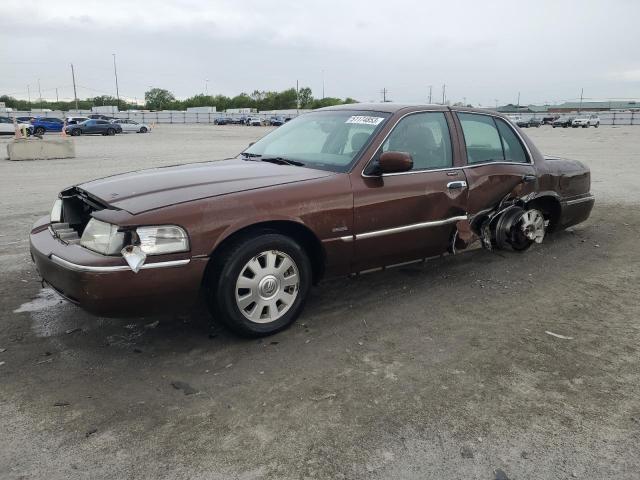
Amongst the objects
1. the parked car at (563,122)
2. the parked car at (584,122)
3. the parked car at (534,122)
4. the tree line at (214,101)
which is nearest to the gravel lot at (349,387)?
the parked car at (584,122)

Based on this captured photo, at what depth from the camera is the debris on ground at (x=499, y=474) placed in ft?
7.70

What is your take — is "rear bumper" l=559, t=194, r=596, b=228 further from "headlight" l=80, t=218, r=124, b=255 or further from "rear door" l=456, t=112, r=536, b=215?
"headlight" l=80, t=218, r=124, b=255

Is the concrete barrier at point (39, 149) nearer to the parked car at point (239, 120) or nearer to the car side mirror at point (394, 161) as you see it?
the car side mirror at point (394, 161)

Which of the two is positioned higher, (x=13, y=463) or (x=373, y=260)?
(x=373, y=260)

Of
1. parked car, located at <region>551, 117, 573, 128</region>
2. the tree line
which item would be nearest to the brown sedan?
parked car, located at <region>551, 117, 573, 128</region>

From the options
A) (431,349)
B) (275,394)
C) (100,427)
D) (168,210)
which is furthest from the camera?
(431,349)

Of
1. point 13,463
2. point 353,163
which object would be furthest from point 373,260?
point 13,463

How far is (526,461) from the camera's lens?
2455mm

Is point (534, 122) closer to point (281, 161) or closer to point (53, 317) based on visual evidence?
point (281, 161)

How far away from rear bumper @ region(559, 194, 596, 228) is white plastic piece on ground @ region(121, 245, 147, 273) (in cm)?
454

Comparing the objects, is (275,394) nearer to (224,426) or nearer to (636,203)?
(224,426)

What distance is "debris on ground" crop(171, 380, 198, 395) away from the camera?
9.98ft

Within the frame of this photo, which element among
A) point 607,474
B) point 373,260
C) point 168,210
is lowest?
point 607,474

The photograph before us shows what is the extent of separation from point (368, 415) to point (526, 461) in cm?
79
